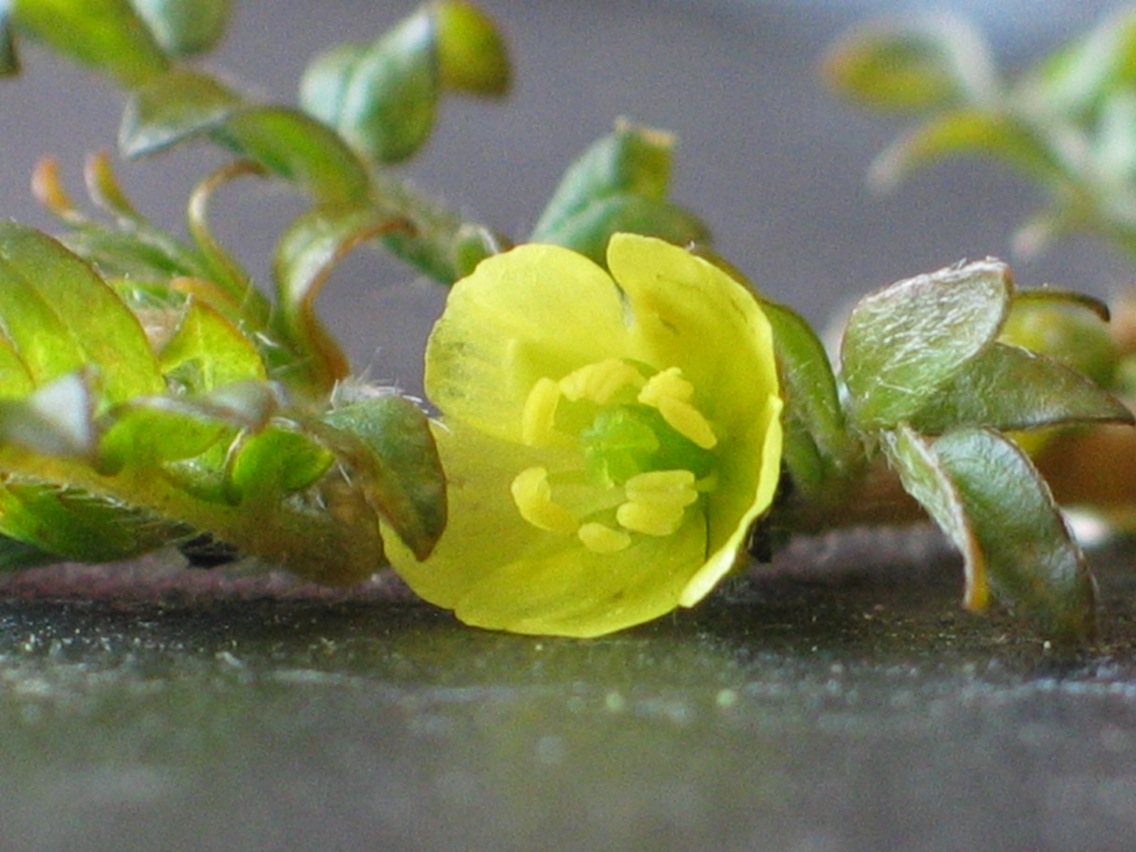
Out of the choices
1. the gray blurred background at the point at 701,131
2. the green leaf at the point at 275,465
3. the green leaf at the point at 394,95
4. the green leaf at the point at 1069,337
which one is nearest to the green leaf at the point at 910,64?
the gray blurred background at the point at 701,131

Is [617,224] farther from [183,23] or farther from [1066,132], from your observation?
[1066,132]

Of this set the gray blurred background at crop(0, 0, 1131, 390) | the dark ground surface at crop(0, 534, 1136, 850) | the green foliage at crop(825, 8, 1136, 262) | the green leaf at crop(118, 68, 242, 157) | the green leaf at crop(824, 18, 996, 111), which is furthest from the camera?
the gray blurred background at crop(0, 0, 1131, 390)

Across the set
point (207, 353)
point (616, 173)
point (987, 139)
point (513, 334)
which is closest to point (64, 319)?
point (207, 353)

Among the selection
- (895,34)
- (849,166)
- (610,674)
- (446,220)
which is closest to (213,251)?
(446,220)

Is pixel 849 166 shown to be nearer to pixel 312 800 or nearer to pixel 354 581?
pixel 354 581

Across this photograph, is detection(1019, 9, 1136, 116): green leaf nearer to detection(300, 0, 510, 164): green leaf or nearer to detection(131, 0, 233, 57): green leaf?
detection(300, 0, 510, 164): green leaf

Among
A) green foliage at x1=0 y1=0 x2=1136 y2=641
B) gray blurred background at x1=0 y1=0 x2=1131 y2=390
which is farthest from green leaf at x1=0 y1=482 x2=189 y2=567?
gray blurred background at x1=0 y1=0 x2=1131 y2=390
